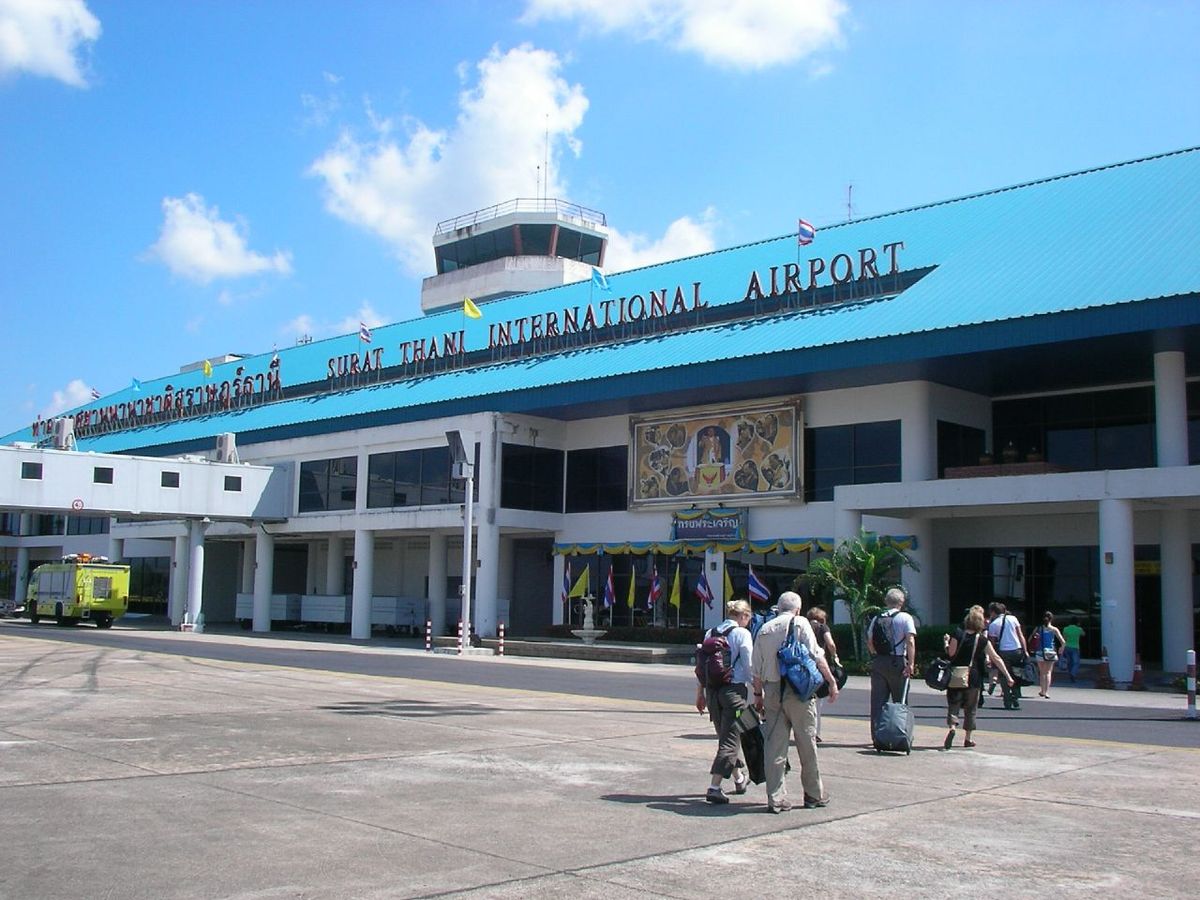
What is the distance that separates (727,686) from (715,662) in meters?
0.23

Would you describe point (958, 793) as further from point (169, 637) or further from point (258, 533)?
point (258, 533)

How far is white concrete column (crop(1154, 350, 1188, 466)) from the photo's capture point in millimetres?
27894

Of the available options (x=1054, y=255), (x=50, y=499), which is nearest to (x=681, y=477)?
(x=1054, y=255)

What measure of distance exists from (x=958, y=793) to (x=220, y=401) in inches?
2227

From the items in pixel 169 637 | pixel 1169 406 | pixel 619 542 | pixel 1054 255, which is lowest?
pixel 169 637

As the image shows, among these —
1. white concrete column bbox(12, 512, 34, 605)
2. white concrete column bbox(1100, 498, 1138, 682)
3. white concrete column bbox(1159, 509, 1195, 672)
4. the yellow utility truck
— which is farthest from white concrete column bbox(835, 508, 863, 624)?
white concrete column bbox(12, 512, 34, 605)

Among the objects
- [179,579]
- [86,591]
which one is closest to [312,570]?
[179,579]

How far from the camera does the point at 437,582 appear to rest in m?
48.9

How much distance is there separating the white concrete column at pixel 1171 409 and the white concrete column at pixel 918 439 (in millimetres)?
6605

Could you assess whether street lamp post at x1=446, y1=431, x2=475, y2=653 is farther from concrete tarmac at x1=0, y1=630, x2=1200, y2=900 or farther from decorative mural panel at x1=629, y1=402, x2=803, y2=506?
concrete tarmac at x1=0, y1=630, x2=1200, y2=900

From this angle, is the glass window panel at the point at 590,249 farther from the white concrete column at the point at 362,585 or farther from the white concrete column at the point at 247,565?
the white concrete column at the point at 362,585

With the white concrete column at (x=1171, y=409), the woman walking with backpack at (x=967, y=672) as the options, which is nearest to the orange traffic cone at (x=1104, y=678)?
the white concrete column at (x=1171, y=409)

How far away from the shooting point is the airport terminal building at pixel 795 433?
2980 cm

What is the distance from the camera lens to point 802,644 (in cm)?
1029
